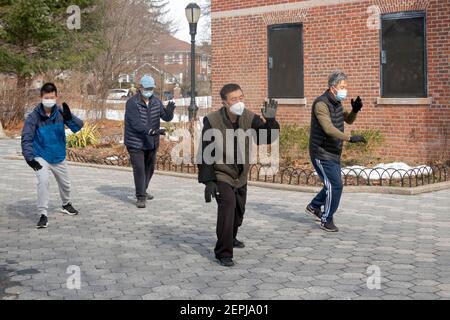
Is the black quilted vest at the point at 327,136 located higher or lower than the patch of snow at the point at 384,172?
higher

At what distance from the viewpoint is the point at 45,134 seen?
805 centimetres

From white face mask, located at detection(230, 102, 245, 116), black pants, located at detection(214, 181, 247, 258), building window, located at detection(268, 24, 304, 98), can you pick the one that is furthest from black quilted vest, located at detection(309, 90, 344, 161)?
building window, located at detection(268, 24, 304, 98)

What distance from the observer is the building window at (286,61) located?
15.4 m

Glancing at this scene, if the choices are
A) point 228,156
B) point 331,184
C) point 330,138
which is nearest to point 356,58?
point 330,138

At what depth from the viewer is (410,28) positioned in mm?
13312

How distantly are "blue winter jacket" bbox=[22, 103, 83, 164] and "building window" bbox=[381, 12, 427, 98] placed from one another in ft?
25.6

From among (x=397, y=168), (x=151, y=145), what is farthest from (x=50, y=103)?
(x=397, y=168)

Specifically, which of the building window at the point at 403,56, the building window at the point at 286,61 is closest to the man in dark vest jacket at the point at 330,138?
the building window at the point at 403,56

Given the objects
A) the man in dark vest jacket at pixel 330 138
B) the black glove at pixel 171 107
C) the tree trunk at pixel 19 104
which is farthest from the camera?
the tree trunk at pixel 19 104

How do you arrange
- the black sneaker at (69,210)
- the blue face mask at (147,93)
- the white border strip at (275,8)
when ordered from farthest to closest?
the white border strip at (275,8), the blue face mask at (147,93), the black sneaker at (69,210)

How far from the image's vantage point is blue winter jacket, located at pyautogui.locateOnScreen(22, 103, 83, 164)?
793 cm

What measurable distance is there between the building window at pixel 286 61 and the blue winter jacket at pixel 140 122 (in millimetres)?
6754

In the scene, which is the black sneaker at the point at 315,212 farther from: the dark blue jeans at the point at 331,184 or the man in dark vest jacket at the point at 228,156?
the man in dark vest jacket at the point at 228,156

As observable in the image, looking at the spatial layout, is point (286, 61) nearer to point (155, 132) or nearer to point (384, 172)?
point (384, 172)
